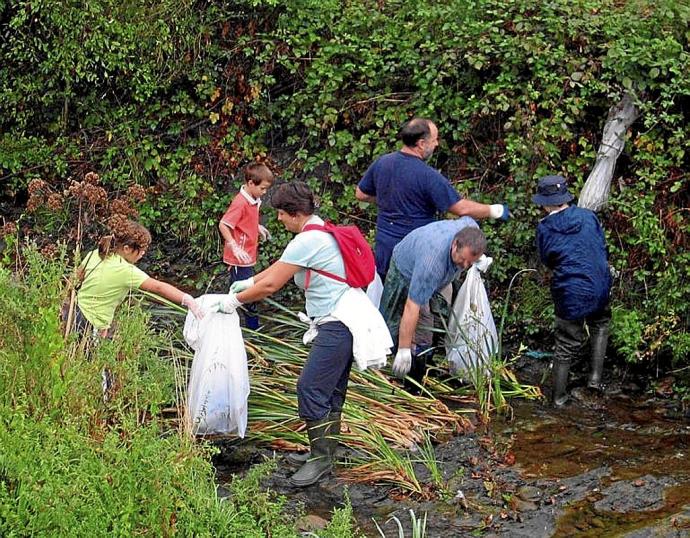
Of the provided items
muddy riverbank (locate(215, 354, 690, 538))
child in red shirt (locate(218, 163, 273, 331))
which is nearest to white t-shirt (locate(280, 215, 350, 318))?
muddy riverbank (locate(215, 354, 690, 538))

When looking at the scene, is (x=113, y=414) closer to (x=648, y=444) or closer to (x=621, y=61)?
(x=648, y=444)

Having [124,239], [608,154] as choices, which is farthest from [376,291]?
[608,154]

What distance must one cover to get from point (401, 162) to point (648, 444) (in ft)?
8.19

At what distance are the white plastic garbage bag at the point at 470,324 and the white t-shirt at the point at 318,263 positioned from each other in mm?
1634

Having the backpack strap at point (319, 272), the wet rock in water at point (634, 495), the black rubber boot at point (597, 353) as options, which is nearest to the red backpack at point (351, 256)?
the backpack strap at point (319, 272)

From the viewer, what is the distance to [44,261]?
5.30 metres

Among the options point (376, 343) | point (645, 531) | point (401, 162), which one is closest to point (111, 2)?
point (401, 162)

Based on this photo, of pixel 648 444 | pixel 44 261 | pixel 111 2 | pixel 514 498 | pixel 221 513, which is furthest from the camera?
pixel 111 2

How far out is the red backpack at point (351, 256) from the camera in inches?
228

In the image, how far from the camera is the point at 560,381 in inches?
290

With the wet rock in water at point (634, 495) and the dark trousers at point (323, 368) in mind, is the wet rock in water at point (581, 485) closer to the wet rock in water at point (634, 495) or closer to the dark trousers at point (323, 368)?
the wet rock in water at point (634, 495)

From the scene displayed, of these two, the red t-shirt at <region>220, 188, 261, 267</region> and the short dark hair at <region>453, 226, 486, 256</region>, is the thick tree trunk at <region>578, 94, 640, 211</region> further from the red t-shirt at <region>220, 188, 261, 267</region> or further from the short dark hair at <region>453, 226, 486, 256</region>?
the red t-shirt at <region>220, 188, 261, 267</region>

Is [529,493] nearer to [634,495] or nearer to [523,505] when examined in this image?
[523,505]

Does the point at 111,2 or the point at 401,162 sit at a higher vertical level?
the point at 111,2
